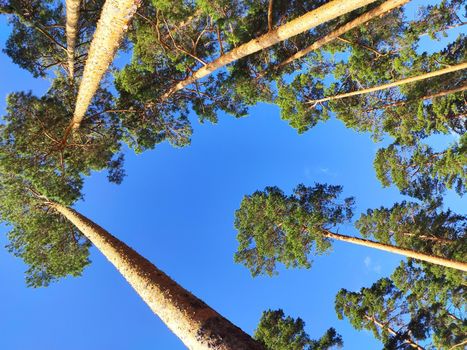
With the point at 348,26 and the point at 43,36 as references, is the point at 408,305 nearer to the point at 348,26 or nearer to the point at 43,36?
the point at 348,26

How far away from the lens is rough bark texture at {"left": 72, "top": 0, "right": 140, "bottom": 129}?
685 centimetres

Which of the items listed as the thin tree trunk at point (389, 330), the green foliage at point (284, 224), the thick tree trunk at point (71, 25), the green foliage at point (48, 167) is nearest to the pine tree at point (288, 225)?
the green foliage at point (284, 224)

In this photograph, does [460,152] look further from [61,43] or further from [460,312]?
[61,43]

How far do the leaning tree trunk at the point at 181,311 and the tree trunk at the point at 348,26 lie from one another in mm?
9720

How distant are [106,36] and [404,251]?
1107 cm

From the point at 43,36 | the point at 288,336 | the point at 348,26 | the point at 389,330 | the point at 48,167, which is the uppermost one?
the point at 348,26

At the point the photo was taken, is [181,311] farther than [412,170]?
No

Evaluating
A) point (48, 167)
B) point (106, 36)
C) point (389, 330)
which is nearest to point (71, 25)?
point (106, 36)

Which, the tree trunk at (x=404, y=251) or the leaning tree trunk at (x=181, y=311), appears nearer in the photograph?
the leaning tree trunk at (x=181, y=311)

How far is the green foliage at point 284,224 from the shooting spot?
15.2 meters

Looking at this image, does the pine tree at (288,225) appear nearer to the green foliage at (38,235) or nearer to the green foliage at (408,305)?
the green foliage at (408,305)

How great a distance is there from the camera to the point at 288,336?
14289mm

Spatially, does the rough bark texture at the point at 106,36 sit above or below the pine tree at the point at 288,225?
below

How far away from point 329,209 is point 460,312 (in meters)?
7.30
